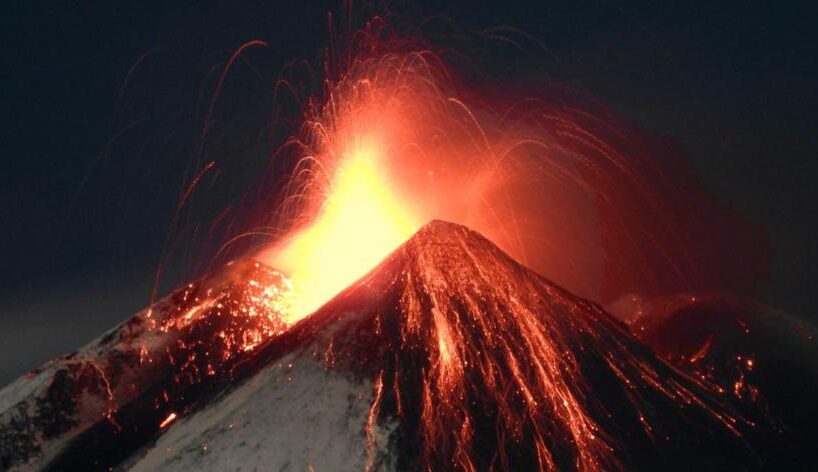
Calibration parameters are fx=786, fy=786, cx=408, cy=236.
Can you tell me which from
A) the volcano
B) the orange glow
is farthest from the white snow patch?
the orange glow

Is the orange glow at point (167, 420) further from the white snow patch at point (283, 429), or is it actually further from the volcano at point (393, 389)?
the white snow patch at point (283, 429)

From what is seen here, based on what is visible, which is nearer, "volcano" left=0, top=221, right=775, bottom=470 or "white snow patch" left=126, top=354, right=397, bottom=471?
"white snow patch" left=126, top=354, right=397, bottom=471

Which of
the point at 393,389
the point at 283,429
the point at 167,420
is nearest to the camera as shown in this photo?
the point at 283,429

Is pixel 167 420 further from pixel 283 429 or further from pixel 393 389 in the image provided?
pixel 393 389

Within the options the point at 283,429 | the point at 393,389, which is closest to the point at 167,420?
the point at 283,429

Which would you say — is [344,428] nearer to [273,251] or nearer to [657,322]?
[273,251]

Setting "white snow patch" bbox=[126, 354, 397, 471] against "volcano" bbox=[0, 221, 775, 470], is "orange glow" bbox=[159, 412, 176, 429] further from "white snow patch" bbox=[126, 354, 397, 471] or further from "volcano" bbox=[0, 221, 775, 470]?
"white snow patch" bbox=[126, 354, 397, 471]

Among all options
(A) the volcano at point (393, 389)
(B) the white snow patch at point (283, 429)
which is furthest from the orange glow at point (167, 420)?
(B) the white snow patch at point (283, 429)

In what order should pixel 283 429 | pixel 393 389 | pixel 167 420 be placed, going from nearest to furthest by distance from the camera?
pixel 283 429 → pixel 393 389 → pixel 167 420
